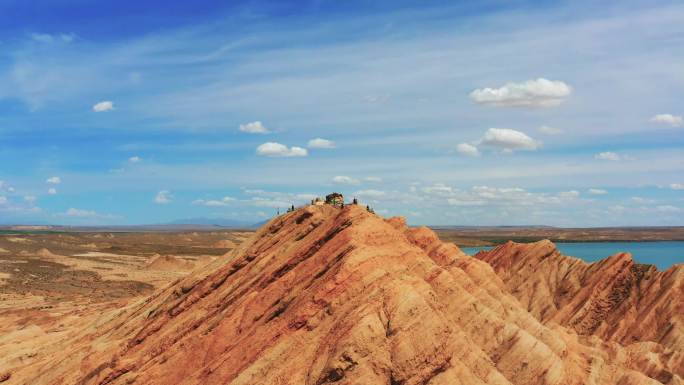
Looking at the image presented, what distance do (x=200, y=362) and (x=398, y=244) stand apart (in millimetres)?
11482

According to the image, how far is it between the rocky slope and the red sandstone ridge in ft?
54.7

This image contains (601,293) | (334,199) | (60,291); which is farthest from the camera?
(60,291)

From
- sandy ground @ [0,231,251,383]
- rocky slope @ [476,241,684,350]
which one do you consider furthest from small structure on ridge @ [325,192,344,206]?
rocky slope @ [476,241,684,350]

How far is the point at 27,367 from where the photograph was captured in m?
39.2

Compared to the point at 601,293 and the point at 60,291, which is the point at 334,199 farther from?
the point at 60,291

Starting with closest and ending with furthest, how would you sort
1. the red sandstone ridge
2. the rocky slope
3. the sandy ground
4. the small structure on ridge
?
the red sandstone ridge
the small structure on ridge
the sandy ground
the rocky slope

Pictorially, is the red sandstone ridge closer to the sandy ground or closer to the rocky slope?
the sandy ground

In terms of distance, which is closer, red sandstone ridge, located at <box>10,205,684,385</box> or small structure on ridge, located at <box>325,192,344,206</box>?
red sandstone ridge, located at <box>10,205,684,385</box>

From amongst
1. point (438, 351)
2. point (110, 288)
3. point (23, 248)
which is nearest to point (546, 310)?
point (438, 351)

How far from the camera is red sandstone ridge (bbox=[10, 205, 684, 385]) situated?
24156mm

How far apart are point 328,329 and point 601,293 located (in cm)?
4703

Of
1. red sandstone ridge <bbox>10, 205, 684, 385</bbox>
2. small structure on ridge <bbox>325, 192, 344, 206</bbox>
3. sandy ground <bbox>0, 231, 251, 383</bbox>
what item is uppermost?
small structure on ridge <bbox>325, 192, 344, 206</bbox>

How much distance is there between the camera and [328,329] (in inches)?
997

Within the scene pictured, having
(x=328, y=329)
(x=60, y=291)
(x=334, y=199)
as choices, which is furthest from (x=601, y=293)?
(x=60, y=291)
